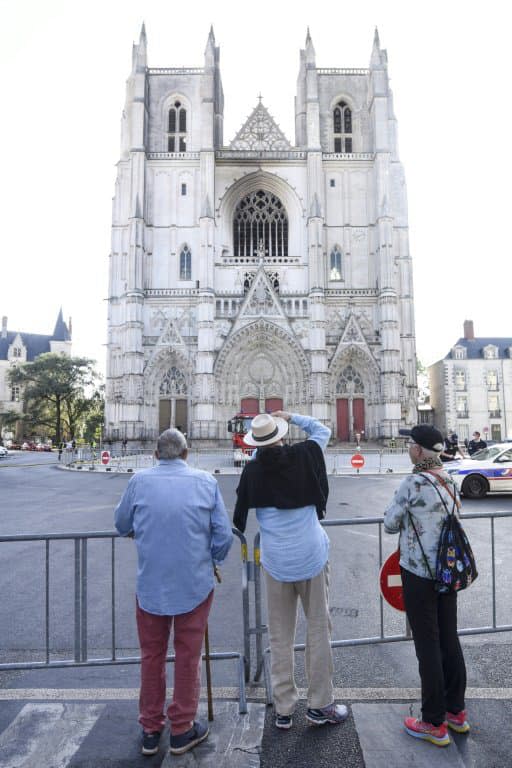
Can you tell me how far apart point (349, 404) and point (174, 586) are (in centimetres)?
3457

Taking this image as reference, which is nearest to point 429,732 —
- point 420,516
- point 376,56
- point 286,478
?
point 420,516

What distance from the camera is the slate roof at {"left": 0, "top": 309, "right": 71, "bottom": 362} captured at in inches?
3063

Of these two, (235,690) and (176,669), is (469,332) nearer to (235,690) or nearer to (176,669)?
(235,690)

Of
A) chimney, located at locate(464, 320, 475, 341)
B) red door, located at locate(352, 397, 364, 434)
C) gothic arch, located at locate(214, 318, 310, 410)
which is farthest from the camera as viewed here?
chimney, located at locate(464, 320, 475, 341)

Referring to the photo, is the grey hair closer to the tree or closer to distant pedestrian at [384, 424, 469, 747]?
distant pedestrian at [384, 424, 469, 747]

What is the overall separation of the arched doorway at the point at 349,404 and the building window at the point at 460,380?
16.0m

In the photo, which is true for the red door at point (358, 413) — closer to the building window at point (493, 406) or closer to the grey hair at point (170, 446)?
the building window at point (493, 406)

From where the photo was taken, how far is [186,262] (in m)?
37.9

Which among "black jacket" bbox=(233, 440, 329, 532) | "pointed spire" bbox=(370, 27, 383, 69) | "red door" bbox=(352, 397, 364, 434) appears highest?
"pointed spire" bbox=(370, 27, 383, 69)

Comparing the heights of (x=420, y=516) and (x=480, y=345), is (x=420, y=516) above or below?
below

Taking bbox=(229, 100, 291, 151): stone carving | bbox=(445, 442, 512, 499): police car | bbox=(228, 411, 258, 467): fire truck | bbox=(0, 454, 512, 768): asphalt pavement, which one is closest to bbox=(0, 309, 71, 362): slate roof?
bbox=(229, 100, 291, 151): stone carving

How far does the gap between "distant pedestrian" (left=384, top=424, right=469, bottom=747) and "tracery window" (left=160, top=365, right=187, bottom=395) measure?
34.2 m

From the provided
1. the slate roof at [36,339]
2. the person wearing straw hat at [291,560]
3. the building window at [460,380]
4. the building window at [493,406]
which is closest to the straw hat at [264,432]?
the person wearing straw hat at [291,560]

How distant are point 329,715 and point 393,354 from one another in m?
33.5
